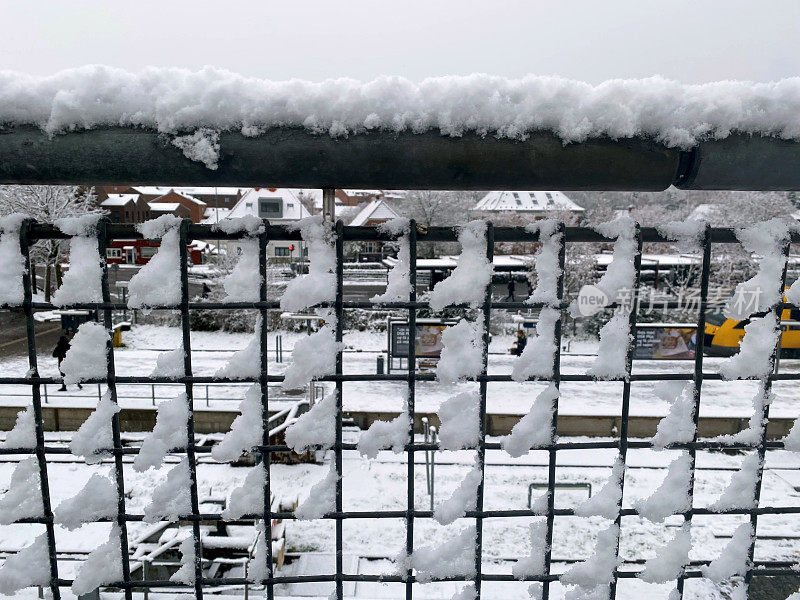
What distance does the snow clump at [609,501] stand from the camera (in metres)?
1.48

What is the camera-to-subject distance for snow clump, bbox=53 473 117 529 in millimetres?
1407

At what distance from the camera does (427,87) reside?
1.15 meters

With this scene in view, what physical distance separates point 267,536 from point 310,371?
19.1 inches

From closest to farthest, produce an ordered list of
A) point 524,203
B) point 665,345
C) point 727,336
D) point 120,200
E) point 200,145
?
point 200,145 → point 727,336 → point 665,345 → point 524,203 → point 120,200

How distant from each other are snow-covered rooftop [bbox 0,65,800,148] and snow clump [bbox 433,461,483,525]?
87 cm

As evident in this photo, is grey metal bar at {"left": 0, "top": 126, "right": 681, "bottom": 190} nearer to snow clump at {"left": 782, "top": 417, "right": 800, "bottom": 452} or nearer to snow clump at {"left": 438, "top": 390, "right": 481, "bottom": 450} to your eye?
snow clump at {"left": 438, "top": 390, "right": 481, "bottom": 450}

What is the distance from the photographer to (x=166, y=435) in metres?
1.41

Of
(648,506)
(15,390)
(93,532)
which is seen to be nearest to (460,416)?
(648,506)

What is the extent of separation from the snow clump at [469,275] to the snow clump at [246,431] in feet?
1.67

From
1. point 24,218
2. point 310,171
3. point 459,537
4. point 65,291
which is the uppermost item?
point 310,171

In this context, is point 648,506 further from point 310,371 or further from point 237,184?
point 237,184

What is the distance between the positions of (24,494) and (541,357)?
1.36m

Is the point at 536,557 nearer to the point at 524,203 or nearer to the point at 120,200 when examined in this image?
the point at 524,203

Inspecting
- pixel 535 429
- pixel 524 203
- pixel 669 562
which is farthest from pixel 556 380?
pixel 524 203
